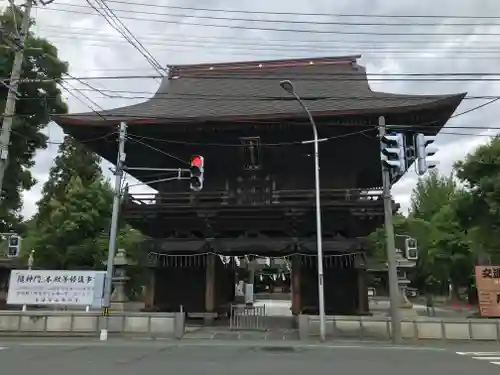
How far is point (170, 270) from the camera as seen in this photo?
2141 centimetres

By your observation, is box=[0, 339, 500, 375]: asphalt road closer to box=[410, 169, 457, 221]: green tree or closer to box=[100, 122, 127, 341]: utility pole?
box=[100, 122, 127, 341]: utility pole

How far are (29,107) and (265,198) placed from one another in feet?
43.2

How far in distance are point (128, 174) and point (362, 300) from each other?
12994 millimetres

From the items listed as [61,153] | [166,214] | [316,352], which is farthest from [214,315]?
[61,153]

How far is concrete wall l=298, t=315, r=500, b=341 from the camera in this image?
15.4 metres

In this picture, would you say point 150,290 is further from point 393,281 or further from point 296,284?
point 393,281

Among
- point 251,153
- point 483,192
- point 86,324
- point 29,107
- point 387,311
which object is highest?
point 29,107

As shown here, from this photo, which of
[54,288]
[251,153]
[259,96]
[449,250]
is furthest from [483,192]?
[54,288]

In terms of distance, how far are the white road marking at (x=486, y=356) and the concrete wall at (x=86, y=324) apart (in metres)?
9.40

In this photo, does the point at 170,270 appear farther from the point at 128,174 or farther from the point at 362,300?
the point at 362,300

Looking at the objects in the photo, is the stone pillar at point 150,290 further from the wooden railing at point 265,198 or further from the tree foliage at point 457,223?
the tree foliage at point 457,223

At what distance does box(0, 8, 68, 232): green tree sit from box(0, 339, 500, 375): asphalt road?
11555mm

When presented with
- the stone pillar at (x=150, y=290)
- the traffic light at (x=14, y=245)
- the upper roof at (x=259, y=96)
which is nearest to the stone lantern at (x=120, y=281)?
the stone pillar at (x=150, y=290)

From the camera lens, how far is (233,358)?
11.0m
